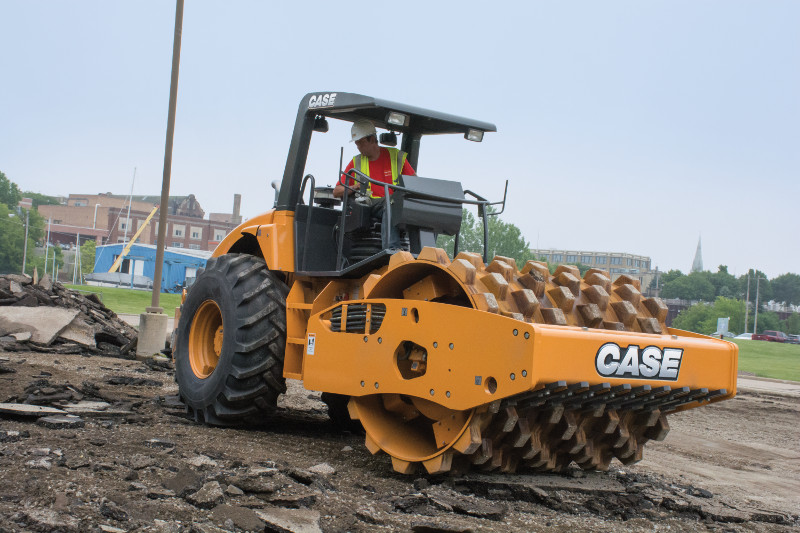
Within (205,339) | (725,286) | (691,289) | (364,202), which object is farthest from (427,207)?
(725,286)

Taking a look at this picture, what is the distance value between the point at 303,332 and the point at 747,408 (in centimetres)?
897

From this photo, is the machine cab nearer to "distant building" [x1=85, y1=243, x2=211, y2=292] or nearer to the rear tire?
the rear tire

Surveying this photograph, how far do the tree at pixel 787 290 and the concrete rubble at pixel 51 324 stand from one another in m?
107

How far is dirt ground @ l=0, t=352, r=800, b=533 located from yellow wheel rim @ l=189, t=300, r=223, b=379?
0.43 meters

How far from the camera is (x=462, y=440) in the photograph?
16.1 feet

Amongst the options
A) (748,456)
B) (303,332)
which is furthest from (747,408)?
(303,332)

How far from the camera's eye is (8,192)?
98.1 metres

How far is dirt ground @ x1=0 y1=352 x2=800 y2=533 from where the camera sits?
414 centimetres

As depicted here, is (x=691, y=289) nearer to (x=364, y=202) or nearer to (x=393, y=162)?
(x=393, y=162)

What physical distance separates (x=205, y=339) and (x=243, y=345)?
1.19 m

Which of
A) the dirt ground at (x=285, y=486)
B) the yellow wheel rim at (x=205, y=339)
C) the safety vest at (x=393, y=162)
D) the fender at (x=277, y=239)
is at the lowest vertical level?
the dirt ground at (x=285, y=486)

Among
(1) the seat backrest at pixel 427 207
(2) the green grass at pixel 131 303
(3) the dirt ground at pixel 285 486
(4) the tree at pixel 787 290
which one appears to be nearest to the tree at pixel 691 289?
(4) the tree at pixel 787 290

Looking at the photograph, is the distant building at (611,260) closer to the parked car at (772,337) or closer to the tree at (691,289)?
the tree at (691,289)

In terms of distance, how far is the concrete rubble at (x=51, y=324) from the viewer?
12367 mm
